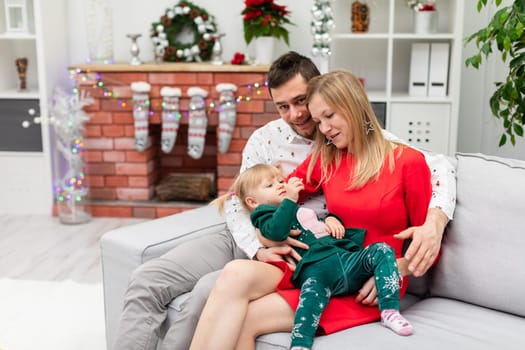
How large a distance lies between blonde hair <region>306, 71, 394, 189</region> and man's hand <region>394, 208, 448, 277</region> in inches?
7.9

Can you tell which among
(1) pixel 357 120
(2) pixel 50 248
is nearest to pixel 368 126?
(1) pixel 357 120

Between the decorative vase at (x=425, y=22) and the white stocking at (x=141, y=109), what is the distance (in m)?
1.65

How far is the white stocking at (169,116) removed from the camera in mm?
3992

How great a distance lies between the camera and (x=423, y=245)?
1783 mm

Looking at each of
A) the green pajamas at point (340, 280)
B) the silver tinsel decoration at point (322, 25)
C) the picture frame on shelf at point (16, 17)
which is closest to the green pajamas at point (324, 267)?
the green pajamas at point (340, 280)

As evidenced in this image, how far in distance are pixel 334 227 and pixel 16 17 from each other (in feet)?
10.3

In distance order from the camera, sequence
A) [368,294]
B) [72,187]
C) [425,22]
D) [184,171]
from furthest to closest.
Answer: [184,171]
[72,187]
[425,22]
[368,294]

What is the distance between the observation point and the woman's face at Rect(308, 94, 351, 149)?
1928mm

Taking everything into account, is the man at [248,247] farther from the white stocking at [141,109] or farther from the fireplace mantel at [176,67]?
the white stocking at [141,109]

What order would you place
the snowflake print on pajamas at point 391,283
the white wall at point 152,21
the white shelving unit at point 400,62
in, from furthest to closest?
the white wall at point 152,21 < the white shelving unit at point 400,62 < the snowflake print on pajamas at point 391,283

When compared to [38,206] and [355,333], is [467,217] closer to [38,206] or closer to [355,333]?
[355,333]

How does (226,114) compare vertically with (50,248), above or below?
above

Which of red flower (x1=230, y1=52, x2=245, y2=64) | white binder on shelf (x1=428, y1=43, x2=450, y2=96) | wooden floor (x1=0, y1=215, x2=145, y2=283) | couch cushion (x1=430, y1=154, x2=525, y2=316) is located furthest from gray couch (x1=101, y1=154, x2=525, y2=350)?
red flower (x1=230, y1=52, x2=245, y2=64)

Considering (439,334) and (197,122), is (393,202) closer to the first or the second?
(439,334)
